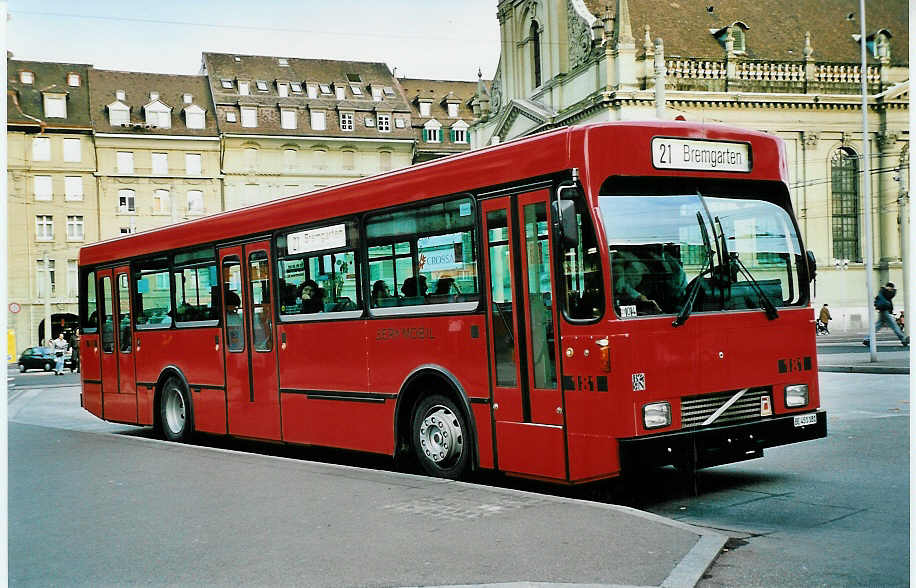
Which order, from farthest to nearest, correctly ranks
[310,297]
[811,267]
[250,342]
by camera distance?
[250,342], [310,297], [811,267]

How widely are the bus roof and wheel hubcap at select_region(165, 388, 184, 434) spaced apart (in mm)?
4045

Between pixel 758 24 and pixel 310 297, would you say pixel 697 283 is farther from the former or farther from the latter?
pixel 758 24

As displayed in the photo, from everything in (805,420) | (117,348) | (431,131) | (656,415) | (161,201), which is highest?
(431,131)

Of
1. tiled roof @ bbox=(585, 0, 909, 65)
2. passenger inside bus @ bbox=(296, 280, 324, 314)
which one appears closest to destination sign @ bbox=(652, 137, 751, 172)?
passenger inside bus @ bbox=(296, 280, 324, 314)

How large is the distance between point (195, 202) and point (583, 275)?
6220 centimetres

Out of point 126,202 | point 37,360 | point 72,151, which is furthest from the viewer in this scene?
point 126,202

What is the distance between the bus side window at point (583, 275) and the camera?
829 cm

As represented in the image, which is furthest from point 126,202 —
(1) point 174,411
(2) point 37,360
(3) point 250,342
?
(3) point 250,342

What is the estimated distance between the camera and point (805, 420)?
906 centimetres

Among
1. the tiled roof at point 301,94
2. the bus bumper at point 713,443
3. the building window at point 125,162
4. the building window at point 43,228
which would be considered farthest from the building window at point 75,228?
the bus bumper at point 713,443

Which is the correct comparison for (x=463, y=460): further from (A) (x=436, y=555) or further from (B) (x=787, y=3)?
(B) (x=787, y=3)

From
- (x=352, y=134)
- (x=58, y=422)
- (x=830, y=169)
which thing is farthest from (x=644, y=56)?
Answer: (x=58, y=422)

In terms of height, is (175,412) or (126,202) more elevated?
(126,202)

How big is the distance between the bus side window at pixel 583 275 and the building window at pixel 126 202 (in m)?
61.7
